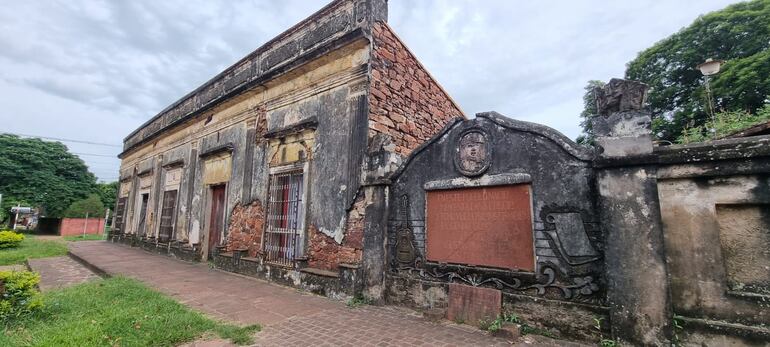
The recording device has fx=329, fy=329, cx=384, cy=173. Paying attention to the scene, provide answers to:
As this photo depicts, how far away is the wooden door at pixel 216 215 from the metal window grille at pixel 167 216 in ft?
7.96

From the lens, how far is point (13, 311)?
12.4ft

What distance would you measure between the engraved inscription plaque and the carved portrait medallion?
264 mm

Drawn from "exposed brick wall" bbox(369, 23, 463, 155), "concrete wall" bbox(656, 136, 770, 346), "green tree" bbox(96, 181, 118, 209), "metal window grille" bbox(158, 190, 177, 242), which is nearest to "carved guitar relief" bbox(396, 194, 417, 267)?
"exposed brick wall" bbox(369, 23, 463, 155)

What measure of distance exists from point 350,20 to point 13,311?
6.18 meters

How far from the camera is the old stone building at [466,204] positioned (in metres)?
2.85

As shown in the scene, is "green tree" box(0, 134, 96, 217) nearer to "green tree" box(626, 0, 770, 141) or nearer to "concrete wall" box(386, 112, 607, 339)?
"concrete wall" box(386, 112, 607, 339)

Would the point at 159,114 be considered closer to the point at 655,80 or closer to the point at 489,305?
the point at 489,305

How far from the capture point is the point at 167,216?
11.2m

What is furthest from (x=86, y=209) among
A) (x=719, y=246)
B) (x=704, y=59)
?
(x=704, y=59)

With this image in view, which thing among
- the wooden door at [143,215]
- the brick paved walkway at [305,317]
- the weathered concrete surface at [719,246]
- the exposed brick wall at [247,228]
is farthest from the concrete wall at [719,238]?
the wooden door at [143,215]

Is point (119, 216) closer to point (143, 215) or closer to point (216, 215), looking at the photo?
point (143, 215)

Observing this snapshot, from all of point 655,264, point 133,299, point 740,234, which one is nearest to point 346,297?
point 133,299

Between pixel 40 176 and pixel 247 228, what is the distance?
25805 mm

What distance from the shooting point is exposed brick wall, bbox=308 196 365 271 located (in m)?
5.33
